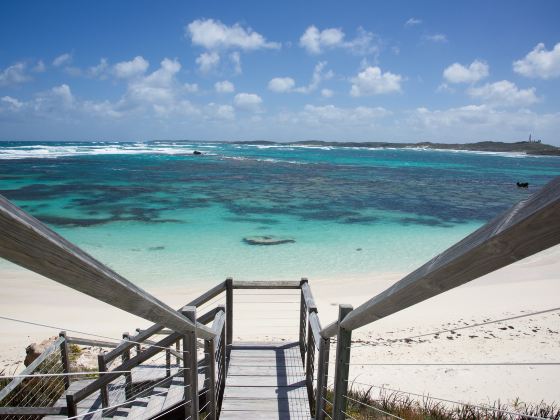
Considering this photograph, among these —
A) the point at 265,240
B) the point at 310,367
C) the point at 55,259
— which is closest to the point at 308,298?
the point at 310,367

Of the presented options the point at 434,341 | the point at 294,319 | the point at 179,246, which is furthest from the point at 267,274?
the point at 434,341

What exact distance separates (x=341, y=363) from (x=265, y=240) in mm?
14748

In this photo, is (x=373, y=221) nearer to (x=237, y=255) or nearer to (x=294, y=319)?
(x=237, y=255)

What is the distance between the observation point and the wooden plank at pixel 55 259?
2.73ft

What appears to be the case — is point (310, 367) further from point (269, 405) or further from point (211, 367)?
point (211, 367)

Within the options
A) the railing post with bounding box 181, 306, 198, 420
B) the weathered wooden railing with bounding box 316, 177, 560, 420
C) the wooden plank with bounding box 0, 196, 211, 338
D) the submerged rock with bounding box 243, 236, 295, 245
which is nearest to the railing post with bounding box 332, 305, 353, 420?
the weathered wooden railing with bounding box 316, 177, 560, 420

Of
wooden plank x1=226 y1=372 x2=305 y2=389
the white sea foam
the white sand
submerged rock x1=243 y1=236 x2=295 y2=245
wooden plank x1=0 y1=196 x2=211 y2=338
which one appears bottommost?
the white sand

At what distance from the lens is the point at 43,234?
90 cm

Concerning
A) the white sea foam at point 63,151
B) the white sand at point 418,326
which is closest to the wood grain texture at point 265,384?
the white sand at point 418,326

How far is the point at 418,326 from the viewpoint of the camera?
9.32 meters

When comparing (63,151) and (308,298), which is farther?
(63,151)

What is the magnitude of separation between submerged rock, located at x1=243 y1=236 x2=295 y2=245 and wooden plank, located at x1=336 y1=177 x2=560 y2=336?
15.4 metres

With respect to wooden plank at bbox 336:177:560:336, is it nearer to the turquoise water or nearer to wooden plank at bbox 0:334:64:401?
wooden plank at bbox 0:334:64:401

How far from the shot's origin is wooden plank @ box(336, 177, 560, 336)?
82 centimetres
